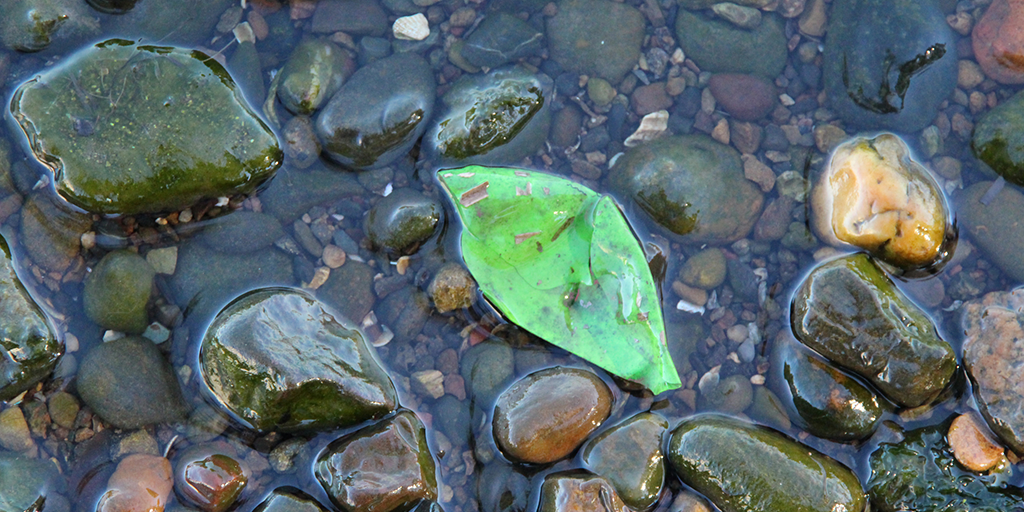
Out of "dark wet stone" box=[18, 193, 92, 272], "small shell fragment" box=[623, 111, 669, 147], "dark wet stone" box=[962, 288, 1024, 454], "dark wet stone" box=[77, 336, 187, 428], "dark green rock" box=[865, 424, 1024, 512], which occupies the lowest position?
"dark green rock" box=[865, 424, 1024, 512]

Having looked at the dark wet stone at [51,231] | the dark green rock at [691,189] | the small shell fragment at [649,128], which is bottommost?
the dark wet stone at [51,231]

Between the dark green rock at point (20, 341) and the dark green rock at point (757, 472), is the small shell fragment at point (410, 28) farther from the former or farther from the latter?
the dark green rock at point (757, 472)

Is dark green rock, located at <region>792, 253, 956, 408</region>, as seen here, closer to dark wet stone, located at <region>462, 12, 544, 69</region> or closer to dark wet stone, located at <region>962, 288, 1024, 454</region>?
dark wet stone, located at <region>962, 288, 1024, 454</region>

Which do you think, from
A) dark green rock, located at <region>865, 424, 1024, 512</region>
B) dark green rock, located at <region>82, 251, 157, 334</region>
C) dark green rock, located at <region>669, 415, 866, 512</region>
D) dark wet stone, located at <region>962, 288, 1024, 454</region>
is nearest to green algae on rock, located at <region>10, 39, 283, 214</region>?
dark green rock, located at <region>82, 251, 157, 334</region>

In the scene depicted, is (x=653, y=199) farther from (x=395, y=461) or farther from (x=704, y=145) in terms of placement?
(x=395, y=461)

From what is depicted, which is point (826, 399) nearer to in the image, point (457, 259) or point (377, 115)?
point (457, 259)

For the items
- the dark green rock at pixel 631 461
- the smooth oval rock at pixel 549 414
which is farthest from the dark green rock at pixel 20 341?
the dark green rock at pixel 631 461

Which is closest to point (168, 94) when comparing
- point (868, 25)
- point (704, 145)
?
point (704, 145)
